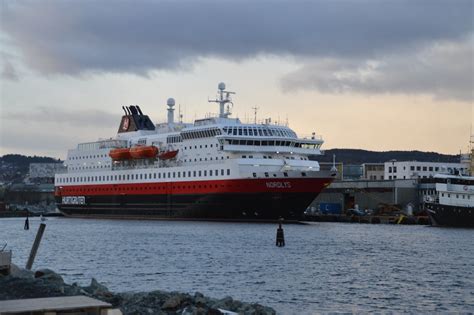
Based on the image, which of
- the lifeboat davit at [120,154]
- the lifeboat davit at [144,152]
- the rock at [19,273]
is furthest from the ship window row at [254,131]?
the rock at [19,273]

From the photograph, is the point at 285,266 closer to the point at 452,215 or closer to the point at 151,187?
the point at 452,215

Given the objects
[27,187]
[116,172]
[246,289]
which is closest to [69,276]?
[246,289]

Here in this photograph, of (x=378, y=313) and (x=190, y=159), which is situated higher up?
(x=190, y=159)

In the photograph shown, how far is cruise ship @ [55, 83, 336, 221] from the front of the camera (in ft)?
190

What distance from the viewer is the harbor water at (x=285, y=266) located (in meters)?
23.8

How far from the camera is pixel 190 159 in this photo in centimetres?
6512

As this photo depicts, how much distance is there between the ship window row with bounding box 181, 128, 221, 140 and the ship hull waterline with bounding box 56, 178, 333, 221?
4.63 m

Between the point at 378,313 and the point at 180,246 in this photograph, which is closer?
the point at 378,313

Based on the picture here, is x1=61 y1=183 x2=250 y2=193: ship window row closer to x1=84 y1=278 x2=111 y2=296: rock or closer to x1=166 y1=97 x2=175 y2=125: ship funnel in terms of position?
x1=166 y1=97 x2=175 y2=125: ship funnel

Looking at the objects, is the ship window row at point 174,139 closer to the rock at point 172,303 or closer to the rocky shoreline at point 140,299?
the rocky shoreline at point 140,299

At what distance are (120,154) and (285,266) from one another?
44.0m

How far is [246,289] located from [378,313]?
5131 millimetres

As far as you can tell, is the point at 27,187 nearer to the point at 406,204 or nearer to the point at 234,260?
the point at 406,204

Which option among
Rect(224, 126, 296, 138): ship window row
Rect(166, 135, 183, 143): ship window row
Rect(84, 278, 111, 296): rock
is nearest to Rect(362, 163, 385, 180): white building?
Rect(166, 135, 183, 143): ship window row
